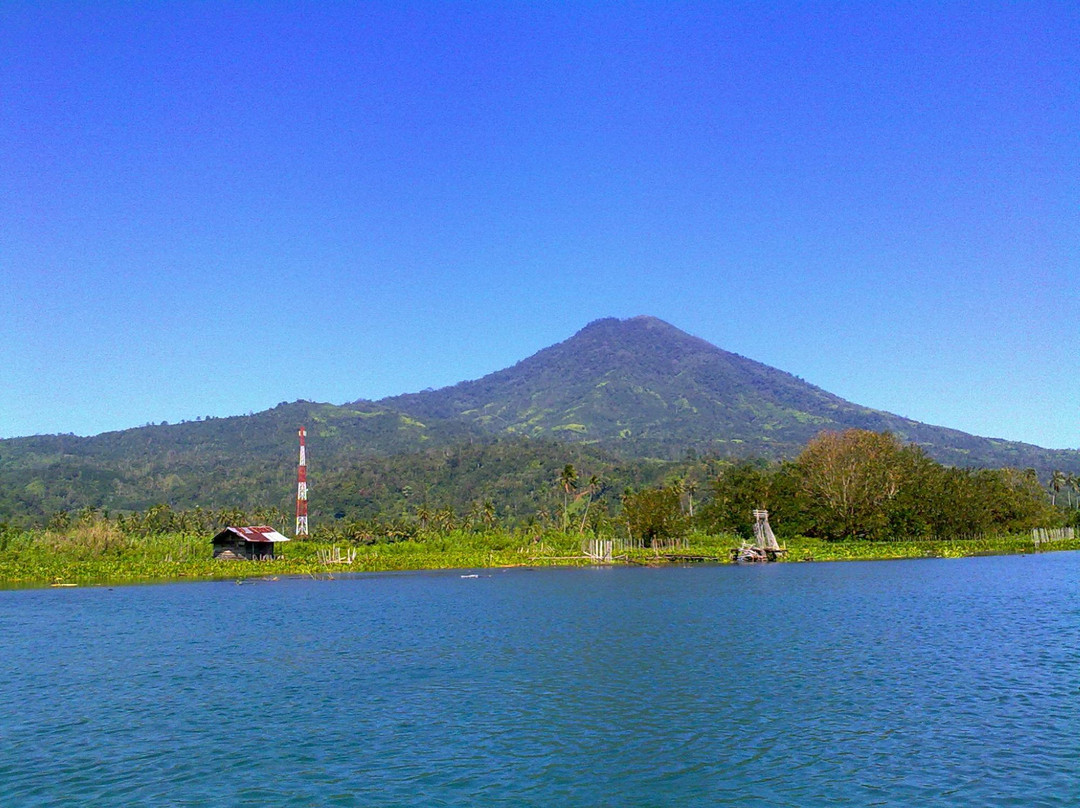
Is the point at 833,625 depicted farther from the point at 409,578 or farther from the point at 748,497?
the point at 748,497

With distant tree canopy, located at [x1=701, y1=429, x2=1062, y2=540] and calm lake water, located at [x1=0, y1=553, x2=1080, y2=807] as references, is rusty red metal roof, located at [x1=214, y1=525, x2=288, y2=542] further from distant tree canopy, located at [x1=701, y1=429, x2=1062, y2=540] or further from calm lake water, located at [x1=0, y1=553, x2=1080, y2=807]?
distant tree canopy, located at [x1=701, y1=429, x2=1062, y2=540]

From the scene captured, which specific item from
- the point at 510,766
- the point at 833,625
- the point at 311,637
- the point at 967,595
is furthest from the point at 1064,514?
the point at 510,766

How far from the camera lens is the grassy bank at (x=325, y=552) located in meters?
87.7

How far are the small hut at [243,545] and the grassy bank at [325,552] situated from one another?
262 centimetres

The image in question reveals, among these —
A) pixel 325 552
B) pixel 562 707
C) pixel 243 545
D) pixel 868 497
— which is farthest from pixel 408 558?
pixel 562 707

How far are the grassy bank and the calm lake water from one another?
42.6m

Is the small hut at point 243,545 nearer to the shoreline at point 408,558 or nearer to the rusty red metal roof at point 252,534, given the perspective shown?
the rusty red metal roof at point 252,534

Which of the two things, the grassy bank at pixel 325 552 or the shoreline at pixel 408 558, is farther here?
the grassy bank at pixel 325 552

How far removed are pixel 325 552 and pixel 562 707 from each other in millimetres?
83091

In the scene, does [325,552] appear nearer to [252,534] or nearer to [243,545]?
[252,534]

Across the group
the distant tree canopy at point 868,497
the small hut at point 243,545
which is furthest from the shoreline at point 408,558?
the distant tree canopy at point 868,497

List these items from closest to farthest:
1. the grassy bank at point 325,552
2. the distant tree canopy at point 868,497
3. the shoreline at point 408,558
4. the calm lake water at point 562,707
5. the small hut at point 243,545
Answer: the calm lake water at point 562,707 → the shoreline at point 408,558 → the grassy bank at point 325,552 → the small hut at point 243,545 → the distant tree canopy at point 868,497

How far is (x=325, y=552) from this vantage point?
102375 millimetres

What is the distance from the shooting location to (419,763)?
759 inches
